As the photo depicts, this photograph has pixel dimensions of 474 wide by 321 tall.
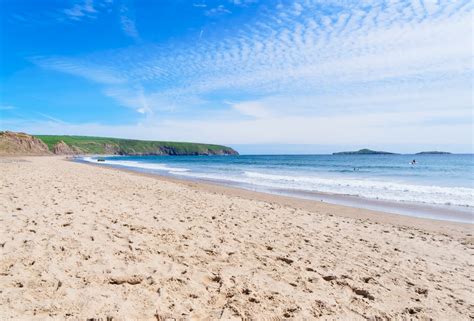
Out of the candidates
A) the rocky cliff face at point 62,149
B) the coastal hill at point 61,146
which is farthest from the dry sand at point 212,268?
the rocky cliff face at point 62,149

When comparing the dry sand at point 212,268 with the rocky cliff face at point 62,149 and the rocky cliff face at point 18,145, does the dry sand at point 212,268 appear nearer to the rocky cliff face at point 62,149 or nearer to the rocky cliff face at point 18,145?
the rocky cliff face at point 18,145

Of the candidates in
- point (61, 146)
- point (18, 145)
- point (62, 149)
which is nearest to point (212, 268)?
point (18, 145)

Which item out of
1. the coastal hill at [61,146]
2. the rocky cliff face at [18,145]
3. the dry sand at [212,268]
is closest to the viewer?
the dry sand at [212,268]

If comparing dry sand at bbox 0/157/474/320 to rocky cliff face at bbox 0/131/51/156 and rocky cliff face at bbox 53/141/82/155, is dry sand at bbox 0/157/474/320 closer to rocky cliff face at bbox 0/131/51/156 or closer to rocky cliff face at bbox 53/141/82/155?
rocky cliff face at bbox 0/131/51/156

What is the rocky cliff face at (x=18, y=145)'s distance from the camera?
70.0m

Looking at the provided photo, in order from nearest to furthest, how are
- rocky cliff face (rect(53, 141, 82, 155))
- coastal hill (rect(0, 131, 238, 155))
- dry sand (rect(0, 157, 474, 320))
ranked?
dry sand (rect(0, 157, 474, 320))
coastal hill (rect(0, 131, 238, 155))
rocky cliff face (rect(53, 141, 82, 155))

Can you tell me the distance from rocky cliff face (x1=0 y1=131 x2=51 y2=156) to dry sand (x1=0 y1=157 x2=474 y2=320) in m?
76.2

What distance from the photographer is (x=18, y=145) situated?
252 feet

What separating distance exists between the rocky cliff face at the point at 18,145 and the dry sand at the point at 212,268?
76.2 metres

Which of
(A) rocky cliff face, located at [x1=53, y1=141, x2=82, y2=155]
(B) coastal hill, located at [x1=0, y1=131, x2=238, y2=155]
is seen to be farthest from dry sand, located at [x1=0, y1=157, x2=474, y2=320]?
(A) rocky cliff face, located at [x1=53, y1=141, x2=82, y2=155]

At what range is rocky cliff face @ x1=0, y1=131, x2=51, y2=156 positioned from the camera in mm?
70000

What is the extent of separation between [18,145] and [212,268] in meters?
91.1

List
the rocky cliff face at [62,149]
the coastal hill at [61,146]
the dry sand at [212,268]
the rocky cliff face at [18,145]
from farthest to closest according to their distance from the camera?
the rocky cliff face at [62,149], the coastal hill at [61,146], the rocky cliff face at [18,145], the dry sand at [212,268]

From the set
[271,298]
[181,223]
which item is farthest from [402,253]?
[181,223]
